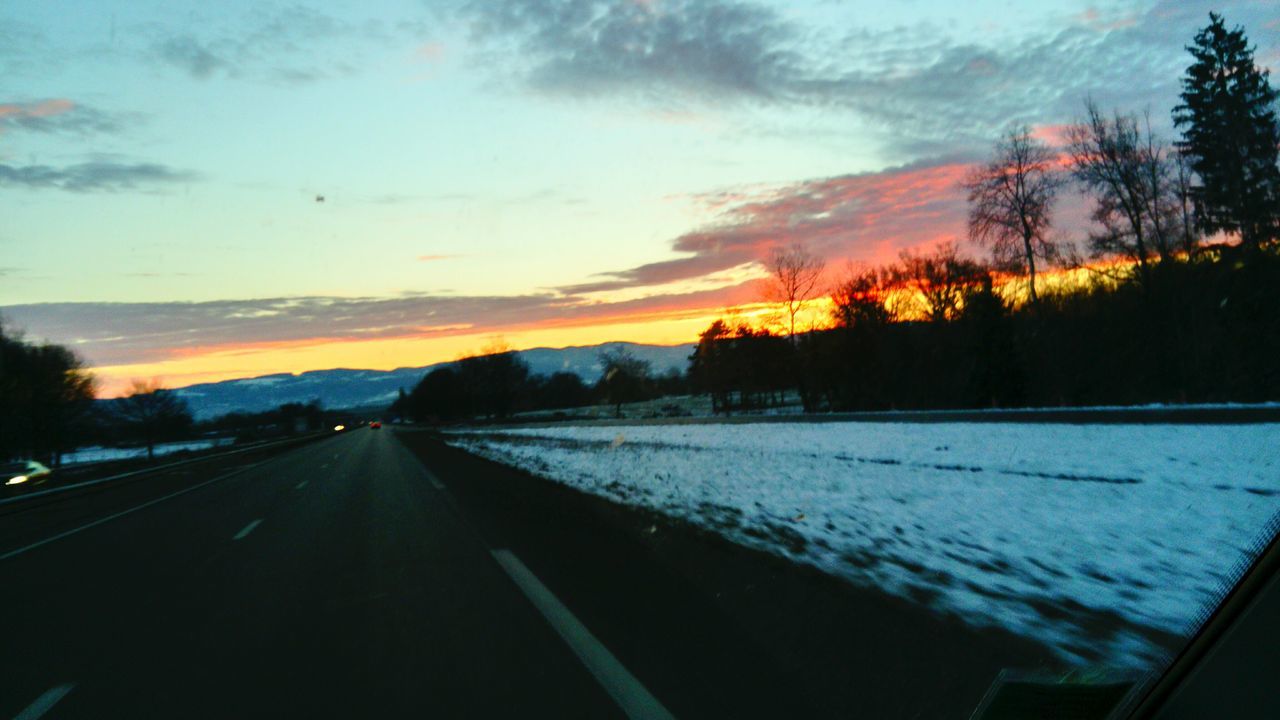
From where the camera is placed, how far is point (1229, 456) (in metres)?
14.1

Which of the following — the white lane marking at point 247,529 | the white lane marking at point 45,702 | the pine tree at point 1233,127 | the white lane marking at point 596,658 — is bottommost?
the white lane marking at point 596,658

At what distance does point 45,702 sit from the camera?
513cm

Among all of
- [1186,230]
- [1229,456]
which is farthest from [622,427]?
[1229,456]

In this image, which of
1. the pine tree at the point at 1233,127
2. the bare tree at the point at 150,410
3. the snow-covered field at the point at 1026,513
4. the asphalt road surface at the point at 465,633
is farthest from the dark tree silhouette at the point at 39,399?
the pine tree at the point at 1233,127

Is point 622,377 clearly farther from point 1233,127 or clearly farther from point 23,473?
point 1233,127

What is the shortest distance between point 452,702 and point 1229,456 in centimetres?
1455

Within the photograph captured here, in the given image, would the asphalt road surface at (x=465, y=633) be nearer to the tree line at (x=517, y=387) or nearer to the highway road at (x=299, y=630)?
the highway road at (x=299, y=630)

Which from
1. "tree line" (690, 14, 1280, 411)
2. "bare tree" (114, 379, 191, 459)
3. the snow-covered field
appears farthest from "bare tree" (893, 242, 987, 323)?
"bare tree" (114, 379, 191, 459)

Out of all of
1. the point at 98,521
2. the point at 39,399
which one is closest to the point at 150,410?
the point at 39,399

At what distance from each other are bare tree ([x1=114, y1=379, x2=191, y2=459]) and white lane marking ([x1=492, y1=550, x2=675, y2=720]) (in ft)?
336

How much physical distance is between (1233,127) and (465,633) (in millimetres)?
10817

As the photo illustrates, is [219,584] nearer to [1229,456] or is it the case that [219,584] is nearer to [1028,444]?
[1229,456]

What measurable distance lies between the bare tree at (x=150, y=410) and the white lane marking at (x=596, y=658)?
102547 millimetres

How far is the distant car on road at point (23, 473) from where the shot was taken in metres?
27.8
